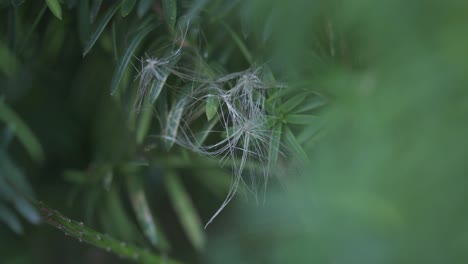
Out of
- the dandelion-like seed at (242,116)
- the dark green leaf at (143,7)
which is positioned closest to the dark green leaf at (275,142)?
the dandelion-like seed at (242,116)

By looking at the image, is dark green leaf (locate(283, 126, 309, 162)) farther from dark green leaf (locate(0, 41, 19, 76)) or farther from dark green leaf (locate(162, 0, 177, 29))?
dark green leaf (locate(0, 41, 19, 76))

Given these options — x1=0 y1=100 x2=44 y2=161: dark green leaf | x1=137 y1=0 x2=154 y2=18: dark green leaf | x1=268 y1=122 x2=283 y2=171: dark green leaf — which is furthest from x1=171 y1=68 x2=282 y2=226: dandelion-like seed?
x1=0 y1=100 x2=44 y2=161: dark green leaf

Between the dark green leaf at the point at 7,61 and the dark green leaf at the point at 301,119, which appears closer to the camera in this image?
the dark green leaf at the point at 301,119

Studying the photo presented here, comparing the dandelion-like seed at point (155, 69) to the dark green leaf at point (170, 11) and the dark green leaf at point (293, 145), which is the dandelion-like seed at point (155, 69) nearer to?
the dark green leaf at point (170, 11)

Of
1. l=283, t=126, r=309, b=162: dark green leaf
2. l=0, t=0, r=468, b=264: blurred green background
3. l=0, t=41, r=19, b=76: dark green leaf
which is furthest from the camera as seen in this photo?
l=0, t=41, r=19, b=76: dark green leaf

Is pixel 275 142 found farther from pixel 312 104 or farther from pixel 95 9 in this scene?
pixel 95 9

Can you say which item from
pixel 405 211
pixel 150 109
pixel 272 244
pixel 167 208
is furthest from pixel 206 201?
pixel 405 211
